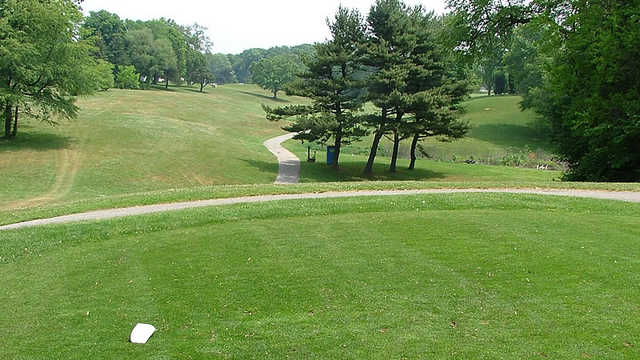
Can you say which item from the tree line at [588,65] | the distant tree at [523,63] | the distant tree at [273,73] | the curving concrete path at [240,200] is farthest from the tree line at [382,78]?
the distant tree at [273,73]

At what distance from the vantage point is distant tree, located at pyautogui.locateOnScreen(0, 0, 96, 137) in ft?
113

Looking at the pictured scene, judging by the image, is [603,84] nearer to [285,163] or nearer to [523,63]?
[285,163]

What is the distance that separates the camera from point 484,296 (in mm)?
7488

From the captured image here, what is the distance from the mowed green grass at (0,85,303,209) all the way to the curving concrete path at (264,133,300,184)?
0.78m

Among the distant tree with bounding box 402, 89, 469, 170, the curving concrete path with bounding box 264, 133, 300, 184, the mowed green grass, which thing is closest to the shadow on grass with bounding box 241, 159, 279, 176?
the mowed green grass

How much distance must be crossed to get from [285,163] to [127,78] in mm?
73208

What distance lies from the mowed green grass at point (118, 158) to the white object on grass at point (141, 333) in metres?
21.9

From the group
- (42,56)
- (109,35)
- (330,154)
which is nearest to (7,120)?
(42,56)

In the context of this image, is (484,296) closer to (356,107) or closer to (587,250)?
(587,250)

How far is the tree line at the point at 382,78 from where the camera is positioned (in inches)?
1358

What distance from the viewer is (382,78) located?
3403 centimetres

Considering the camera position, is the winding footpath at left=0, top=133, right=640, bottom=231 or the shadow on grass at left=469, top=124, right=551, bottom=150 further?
the shadow on grass at left=469, top=124, right=551, bottom=150

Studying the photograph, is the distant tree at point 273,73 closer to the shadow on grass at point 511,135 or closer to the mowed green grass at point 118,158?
the shadow on grass at point 511,135

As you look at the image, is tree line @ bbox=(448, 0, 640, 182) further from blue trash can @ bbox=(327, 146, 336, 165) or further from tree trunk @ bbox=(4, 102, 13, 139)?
tree trunk @ bbox=(4, 102, 13, 139)
